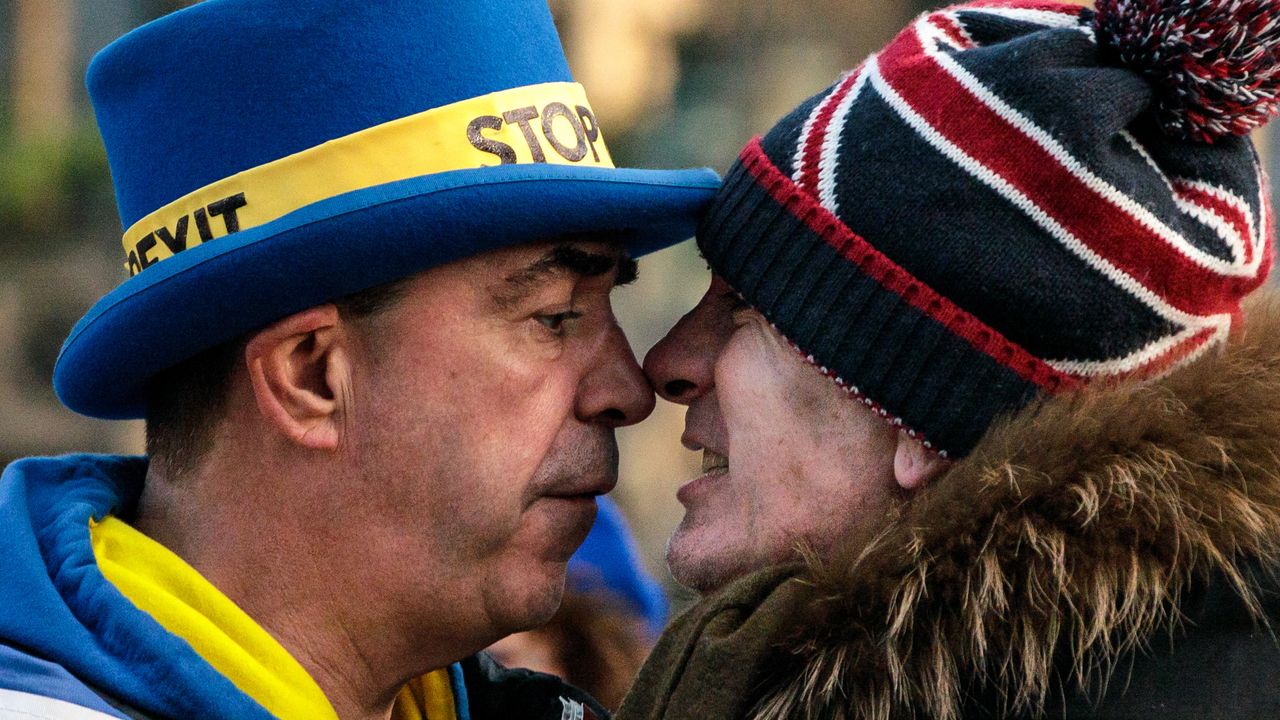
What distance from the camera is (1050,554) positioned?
177 cm

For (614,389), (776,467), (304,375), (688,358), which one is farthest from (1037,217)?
(304,375)

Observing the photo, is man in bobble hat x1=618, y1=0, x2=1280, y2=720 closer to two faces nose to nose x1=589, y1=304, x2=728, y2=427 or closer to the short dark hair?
two faces nose to nose x1=589, y1=304, x2=728, y2=427

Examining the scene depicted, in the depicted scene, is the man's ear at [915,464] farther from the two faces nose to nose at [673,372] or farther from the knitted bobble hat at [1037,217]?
the two faces nose to nose at [673,372]

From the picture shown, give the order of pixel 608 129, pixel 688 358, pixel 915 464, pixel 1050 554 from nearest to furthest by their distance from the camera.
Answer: pixel 1050 554 → pixel 915 464 → pixel 688 358 → pixel 608 129

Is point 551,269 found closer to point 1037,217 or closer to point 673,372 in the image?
point 673,372

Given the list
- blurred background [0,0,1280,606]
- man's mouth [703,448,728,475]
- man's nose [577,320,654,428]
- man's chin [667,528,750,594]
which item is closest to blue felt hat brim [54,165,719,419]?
man's nose [577,320,654,428]

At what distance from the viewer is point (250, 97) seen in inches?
81.4

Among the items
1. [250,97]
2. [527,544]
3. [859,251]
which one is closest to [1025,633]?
[859,251]

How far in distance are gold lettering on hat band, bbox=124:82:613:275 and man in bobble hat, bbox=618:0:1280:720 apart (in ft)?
1.31

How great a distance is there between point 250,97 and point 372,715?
3.56ft

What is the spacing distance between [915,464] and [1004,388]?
0.63 ft

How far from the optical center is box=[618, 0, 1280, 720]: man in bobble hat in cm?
176

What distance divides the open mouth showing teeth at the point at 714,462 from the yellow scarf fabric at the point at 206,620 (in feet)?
2.60

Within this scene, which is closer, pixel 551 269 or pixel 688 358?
pixel 551 269
